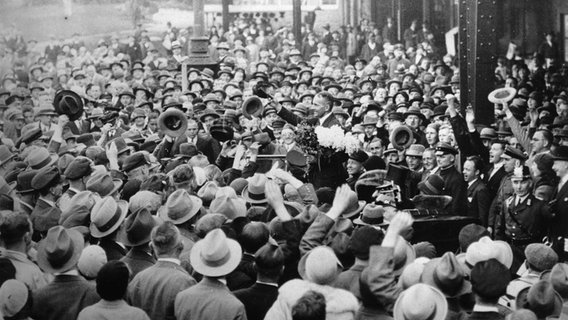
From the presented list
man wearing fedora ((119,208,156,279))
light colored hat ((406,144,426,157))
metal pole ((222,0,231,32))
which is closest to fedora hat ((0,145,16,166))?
man wearing fedora ((119,208,156,279))

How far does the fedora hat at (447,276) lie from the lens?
205 inches

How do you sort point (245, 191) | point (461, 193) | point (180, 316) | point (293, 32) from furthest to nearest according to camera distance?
1. point (293, 32)
2. point (461, 193)
3. point (245, 191)
4. point (180, 316)

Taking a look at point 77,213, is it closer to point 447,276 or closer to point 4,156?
point 4,156

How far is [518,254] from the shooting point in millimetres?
8609

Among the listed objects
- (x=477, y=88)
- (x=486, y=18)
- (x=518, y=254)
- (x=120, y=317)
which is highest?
(x=486, y=18)

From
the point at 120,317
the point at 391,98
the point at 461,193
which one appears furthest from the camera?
the point at 391,98

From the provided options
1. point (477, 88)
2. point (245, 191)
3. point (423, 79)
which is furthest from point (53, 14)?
point (245, 191)

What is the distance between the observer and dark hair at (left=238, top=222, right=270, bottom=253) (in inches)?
245

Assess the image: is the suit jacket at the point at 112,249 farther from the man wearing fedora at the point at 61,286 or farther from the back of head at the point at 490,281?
the back of head at the point at 490,281

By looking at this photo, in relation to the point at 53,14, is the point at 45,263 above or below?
below

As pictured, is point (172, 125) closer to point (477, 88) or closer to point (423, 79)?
point (477, 88)

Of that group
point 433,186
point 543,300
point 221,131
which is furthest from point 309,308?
point 221,131

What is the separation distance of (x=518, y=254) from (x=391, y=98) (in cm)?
870

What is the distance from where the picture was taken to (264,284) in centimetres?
574
